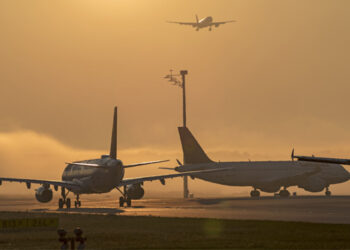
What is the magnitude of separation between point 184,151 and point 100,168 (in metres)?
38.4

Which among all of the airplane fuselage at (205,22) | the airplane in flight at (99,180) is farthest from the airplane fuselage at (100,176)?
the airplane fuselage at (205,22)

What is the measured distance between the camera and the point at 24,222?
118 feet

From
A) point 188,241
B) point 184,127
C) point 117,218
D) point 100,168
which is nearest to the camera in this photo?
point 188,241

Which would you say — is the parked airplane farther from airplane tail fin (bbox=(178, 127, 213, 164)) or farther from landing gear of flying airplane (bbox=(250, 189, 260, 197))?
landing gear of flying airplane (bbox=(250, 189, 260, 197))

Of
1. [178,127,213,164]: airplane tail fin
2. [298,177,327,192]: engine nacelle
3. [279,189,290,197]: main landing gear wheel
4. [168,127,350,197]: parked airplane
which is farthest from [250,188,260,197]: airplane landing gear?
[178,127,213,164]: airplane tail fin

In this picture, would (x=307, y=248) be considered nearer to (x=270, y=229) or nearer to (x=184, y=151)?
(x=270, y=229)

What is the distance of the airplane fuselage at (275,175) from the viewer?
100 metres

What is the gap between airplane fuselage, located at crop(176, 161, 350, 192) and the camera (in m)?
100

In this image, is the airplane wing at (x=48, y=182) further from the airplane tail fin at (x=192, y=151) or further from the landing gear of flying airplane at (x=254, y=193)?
the landing gear of flying airplane at (x=254, y=193)

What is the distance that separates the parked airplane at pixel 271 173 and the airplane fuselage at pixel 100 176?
1235 inches

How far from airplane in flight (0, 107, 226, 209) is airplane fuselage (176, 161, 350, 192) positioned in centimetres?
2804

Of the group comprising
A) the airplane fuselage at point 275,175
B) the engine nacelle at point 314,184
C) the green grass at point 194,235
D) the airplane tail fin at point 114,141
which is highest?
the airplane tail fin at point 114,141

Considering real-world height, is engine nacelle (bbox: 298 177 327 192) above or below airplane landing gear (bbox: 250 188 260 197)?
above

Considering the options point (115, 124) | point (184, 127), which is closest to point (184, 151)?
point (184, 127)
